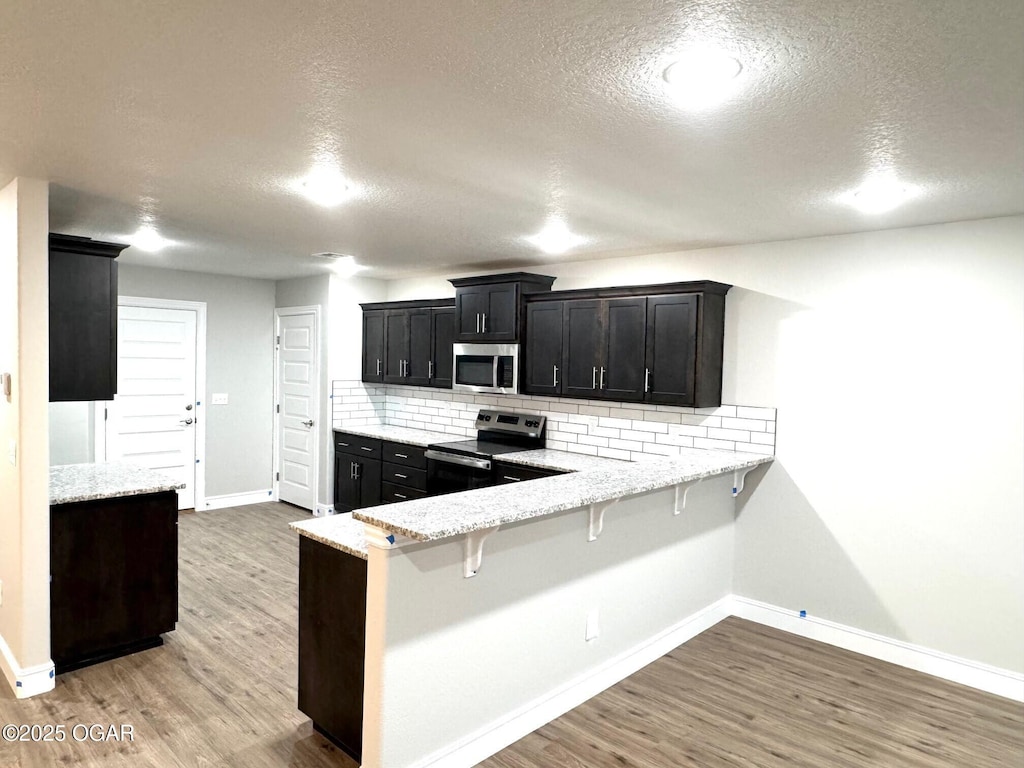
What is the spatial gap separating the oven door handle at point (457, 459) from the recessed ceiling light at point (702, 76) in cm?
345

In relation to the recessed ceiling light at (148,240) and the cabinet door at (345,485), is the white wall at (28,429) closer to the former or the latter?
the recessed ceiling light at (148,240)

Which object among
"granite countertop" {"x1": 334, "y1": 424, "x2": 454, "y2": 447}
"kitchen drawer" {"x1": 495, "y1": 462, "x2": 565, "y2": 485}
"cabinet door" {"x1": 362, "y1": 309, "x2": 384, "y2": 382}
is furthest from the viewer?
"cabinet door" {"x1": 362, "y1": 309, "x2": 384, "y2": 382}

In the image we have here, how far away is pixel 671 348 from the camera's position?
14.4 ft

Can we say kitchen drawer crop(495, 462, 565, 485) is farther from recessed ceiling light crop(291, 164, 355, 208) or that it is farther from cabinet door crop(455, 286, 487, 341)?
recessed ceiling light crop(291, 164, 355, 208)

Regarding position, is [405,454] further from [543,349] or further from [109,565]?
[109,565]

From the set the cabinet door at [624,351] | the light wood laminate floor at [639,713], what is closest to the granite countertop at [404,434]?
the cabinet door at [624,351]

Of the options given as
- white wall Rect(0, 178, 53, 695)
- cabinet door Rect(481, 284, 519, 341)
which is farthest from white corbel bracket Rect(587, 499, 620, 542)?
white wall Rect(0, 178, 53, 695)

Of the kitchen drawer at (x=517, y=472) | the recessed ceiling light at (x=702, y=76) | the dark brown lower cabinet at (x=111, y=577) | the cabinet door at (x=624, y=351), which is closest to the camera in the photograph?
the recessed ceiling light at (x=702, y=76)

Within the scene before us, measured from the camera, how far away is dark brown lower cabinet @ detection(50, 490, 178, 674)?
3.42 metres

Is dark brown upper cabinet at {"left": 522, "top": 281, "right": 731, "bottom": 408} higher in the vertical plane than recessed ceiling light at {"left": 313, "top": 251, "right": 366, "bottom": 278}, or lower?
lower

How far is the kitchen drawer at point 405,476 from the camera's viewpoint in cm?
A: 573

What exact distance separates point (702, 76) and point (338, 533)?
2196 millimetres

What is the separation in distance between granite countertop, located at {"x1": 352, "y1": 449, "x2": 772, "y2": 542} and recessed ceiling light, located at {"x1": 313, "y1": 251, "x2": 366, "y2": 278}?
2.90 m

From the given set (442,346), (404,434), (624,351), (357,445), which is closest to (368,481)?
(357,445)
